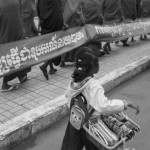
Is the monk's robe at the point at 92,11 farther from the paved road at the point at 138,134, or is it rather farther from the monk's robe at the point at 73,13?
the paved road at the point at 138,134

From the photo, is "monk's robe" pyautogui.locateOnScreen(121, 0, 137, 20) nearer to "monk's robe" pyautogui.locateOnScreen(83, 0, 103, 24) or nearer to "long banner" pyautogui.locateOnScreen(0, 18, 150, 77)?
"long banner" pyautogui.locateOnScreen(0, 18, 150, 77)

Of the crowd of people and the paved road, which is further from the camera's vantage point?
the crowd of people

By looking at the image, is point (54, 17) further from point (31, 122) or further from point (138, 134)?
point (138, 134)

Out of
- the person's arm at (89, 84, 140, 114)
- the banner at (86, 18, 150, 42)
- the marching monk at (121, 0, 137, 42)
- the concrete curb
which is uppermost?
the person's arm at (89, 84, 140, 114)

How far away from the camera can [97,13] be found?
7.26m

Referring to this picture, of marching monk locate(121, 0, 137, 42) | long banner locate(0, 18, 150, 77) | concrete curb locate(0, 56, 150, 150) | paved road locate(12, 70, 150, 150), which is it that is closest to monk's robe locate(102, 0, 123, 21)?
long banner locate(0, 18, 150, 77)

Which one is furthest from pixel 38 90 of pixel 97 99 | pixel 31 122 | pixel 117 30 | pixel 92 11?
pixel 117 30

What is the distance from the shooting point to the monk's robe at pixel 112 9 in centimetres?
825

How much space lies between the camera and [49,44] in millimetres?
5402

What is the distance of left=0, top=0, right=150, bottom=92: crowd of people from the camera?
482cm

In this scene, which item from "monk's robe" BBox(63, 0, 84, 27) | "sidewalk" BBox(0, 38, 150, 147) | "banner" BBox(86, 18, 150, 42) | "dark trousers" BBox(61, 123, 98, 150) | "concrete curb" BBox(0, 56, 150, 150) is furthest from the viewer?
"banner" BBox(86, 18, 150, 42)

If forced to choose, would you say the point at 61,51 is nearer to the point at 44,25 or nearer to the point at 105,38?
the point at 44,25

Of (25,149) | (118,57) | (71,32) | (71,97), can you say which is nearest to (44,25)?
(71,32)

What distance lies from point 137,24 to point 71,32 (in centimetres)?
308
